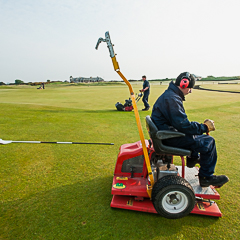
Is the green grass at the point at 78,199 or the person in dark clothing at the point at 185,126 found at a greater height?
the person in dark clothing at the point at 185,126

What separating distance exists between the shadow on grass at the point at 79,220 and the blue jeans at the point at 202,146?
29.0 inches

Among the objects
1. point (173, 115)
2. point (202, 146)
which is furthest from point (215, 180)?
point (173, 115)

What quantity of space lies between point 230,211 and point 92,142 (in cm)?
381

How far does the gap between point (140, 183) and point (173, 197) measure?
1.97 feet

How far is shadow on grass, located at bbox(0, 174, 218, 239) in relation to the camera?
2541mm

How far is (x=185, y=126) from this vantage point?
2.77 m

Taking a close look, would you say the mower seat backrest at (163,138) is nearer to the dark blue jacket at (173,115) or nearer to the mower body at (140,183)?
the dark blue jacket at (173,115)

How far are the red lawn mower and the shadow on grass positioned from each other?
0.14m

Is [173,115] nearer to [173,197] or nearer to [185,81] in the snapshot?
[185,81]

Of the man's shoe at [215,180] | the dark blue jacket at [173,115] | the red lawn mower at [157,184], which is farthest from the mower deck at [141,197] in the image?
the dark blue jacket at [173,115]

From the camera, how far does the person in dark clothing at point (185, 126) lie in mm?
2781

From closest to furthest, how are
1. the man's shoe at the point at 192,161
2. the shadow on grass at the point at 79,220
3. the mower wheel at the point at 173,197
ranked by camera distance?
1. the shadow on grass at the point at 79,220
2. the mower wheel at the point at 173,197
3. the man's shoe at the point at 192,161

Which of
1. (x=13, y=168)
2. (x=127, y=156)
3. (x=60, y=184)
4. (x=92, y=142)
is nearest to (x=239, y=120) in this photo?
(x=92, y=142)

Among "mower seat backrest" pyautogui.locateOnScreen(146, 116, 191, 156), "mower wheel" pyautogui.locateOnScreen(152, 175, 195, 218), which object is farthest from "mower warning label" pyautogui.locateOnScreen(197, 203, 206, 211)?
"mower seat backrest" pyautogui.locateOnScreen(146, 116, 191, 156)
